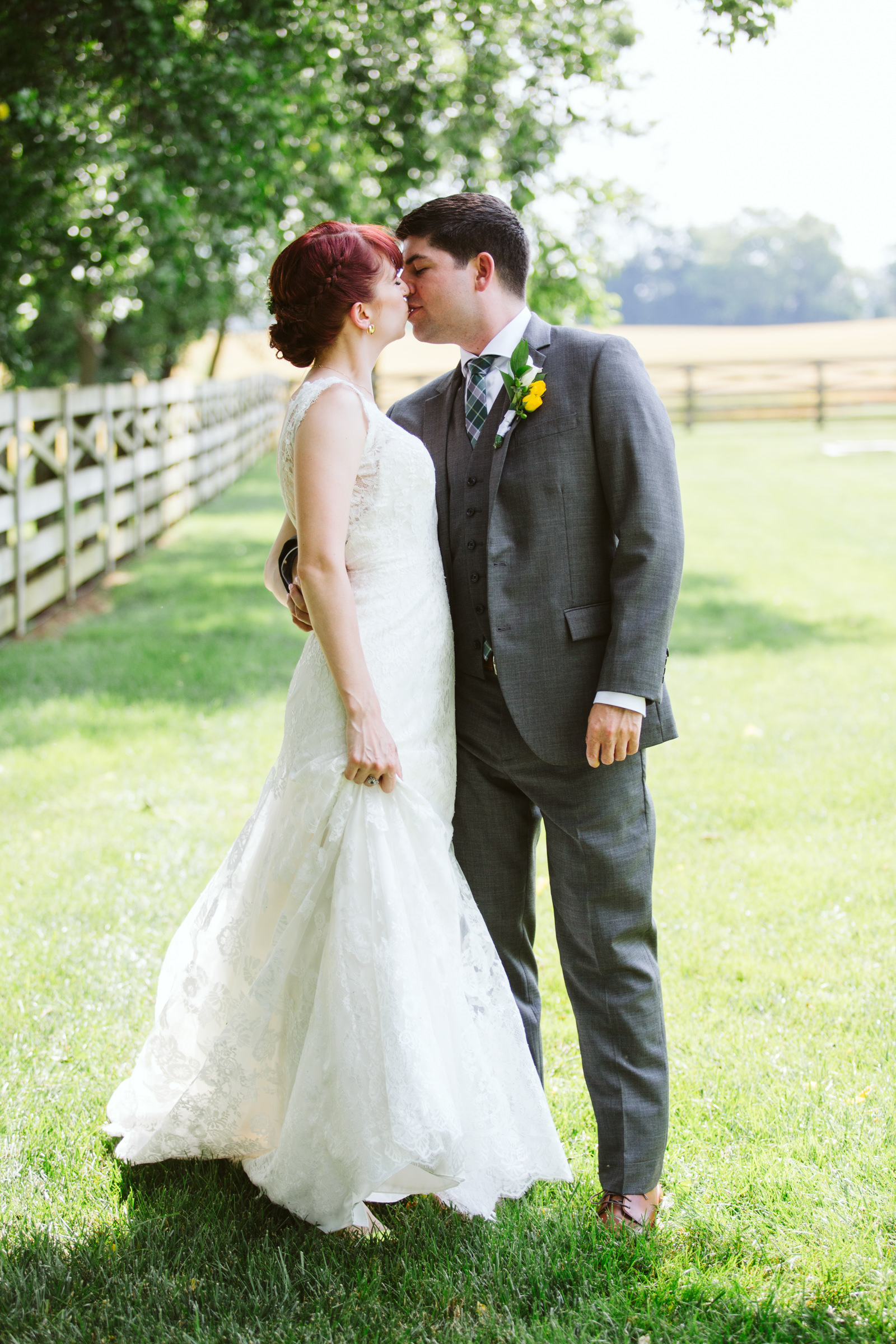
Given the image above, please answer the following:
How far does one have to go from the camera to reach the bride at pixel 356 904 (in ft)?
7.97

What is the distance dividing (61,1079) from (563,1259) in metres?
1.58

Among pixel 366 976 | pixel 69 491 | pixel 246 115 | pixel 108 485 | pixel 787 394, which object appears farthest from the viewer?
pixel 787 394

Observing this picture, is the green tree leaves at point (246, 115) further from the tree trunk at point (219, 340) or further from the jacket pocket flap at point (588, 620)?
the tree trunk at point (219, 340)

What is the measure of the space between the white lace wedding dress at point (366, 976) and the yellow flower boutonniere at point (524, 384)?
0.25 meters

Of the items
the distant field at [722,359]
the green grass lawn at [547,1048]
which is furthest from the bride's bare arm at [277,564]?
the distant field at [722,359]

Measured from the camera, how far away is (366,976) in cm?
244

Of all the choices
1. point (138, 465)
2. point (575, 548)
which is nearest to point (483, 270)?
point (575, 548)

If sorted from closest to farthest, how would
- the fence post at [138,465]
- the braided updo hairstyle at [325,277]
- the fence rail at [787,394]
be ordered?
the braided updo hairstyle at [325,277] → the fence post at [138,465] → the fence rail at [787,394]

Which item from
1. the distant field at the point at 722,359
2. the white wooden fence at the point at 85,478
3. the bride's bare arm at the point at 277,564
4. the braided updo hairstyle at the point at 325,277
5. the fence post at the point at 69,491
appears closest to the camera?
the braided updo hairstyle at the point at 325,277

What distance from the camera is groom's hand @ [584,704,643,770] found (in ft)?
8.21

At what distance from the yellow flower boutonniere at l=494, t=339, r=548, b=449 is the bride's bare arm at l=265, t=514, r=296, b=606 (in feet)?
2.18

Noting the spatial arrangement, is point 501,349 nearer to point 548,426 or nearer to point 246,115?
point 548,426

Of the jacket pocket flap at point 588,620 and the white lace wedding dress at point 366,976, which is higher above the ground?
the jacket pocket flap at point 588,620

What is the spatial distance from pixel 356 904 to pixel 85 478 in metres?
9.43
